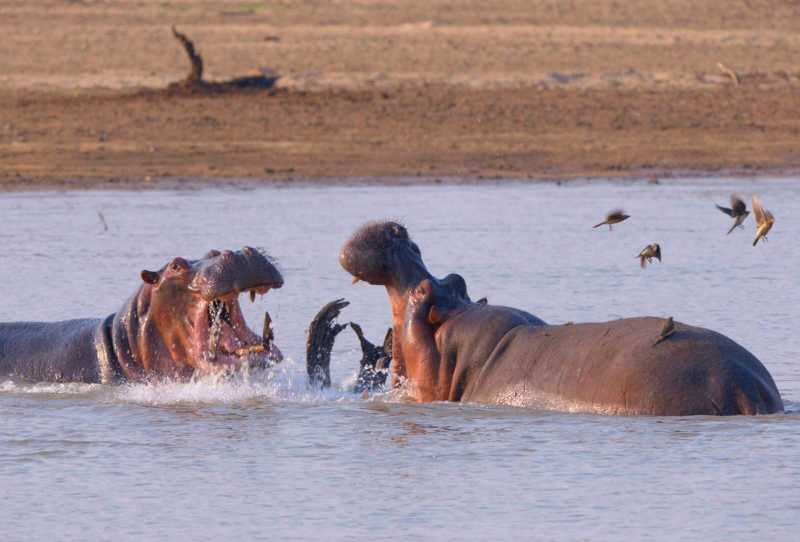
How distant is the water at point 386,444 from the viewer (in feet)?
18.6

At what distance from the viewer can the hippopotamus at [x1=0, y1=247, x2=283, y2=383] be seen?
7.19 meters

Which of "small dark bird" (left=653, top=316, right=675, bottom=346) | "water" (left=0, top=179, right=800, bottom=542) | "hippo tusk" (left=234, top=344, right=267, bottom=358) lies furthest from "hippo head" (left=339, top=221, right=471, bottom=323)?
"small dark bird" (left=653, top=316, right=675, bottom=346)

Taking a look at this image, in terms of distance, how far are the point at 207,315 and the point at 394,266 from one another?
42.8 inches

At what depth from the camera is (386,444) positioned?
6777 mm

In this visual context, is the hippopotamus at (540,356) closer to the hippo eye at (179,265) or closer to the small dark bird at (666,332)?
the small dark bird at (666,332)

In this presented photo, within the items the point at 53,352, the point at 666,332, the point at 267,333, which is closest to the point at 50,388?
the point at 53,352

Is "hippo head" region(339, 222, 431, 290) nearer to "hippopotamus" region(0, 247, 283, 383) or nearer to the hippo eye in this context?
"hippopotamus" region(0, 247, 283, 383)

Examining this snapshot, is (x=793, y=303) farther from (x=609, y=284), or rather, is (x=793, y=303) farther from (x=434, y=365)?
(x=434, y=365)

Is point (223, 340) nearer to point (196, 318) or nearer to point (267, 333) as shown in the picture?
point (196, 318)

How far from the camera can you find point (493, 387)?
6738 mm

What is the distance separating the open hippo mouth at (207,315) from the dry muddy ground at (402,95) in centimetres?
969

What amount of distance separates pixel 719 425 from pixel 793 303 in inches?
167

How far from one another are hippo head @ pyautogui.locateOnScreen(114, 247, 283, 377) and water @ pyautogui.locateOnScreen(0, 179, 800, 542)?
0.44 feet

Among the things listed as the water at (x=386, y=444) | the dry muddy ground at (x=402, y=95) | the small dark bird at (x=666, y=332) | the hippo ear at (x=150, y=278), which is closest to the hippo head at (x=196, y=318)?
the hippo ear at (x=150, y=278)
